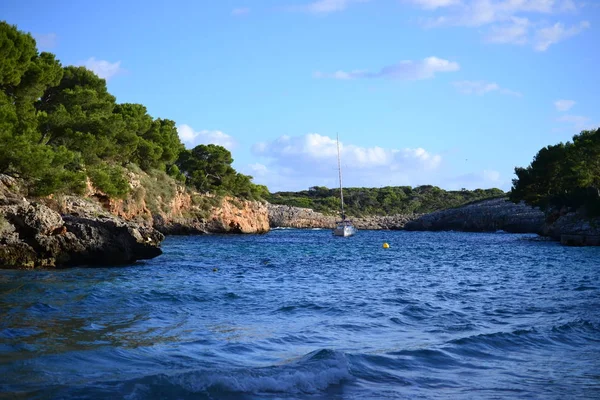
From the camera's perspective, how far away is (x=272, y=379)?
7.28 m

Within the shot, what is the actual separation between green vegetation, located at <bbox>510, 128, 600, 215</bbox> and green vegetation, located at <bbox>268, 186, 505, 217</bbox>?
78759 mm

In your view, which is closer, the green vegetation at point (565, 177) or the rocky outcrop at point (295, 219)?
the green vegetation at point (565, 177)

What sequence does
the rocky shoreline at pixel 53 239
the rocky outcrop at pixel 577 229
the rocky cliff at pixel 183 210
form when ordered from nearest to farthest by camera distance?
Result: the rocky shoreline at pixel 53 239
the rocky outcrop at pixel 577 229
the rocky cliff at pixel 183 210

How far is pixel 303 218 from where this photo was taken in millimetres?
114438

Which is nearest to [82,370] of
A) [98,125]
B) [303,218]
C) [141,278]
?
[141,278]

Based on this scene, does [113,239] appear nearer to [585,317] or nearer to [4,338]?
[4,338]

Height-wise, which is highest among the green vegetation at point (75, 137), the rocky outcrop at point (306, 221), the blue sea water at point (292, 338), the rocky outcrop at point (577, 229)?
the green vegetation at point (75, 137)

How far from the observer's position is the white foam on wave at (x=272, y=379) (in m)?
6.99

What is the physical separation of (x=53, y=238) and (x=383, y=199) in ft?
478

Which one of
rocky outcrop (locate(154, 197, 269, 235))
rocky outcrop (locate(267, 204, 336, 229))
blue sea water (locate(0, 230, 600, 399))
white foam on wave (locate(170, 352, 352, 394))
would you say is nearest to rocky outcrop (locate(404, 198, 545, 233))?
rocky outcrop (locate(267, 204, 336, 229))

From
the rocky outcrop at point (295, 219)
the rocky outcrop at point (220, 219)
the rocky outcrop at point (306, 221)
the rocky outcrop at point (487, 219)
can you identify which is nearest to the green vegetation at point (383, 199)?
the rocky outcrop at point (306, 221)

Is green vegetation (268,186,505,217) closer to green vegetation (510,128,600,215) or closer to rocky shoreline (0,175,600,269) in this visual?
rocky shoreline (0,175,600,269)

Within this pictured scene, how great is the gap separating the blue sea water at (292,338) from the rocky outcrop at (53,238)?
1351 millimetres

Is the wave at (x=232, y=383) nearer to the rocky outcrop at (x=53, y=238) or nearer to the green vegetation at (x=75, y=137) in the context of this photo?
the rocky outcrop at (x=53, y=238)
